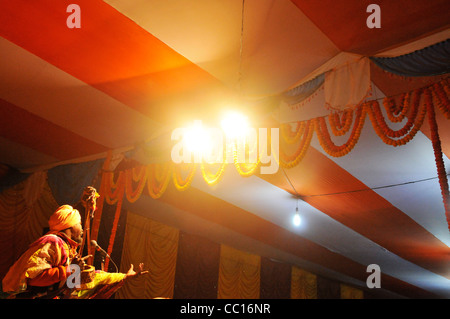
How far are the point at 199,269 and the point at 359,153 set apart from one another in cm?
489

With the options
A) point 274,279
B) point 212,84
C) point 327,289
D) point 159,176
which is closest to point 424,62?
point 212,84

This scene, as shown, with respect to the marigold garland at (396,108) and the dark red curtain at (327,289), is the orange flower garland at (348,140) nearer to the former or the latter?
the marigold garland at (396,108)

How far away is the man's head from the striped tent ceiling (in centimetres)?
140

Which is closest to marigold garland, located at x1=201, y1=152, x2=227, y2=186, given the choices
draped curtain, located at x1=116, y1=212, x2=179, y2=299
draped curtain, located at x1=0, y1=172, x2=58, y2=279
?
draped curtain, located at x1=0, y1=172, x2=58, y2=279

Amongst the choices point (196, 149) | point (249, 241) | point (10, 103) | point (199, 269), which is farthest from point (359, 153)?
point (199, 269)

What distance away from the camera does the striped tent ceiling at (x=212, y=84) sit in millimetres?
2627

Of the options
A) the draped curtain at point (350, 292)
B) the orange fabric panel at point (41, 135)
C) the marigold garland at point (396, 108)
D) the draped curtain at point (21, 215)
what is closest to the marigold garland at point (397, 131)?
the marigold garland at point (396, 108)

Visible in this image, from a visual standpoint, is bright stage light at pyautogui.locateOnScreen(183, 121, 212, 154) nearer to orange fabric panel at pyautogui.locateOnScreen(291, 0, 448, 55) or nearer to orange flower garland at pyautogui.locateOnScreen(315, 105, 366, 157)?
orange flower garland at pyautogui.locateOnScreen(315, 105, 366, 157)

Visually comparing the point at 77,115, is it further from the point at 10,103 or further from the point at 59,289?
the point at 59,289

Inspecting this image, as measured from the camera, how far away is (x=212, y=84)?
11.1 feet

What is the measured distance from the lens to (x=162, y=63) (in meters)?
3.13

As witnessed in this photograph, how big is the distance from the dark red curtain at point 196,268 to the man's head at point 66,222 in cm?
508

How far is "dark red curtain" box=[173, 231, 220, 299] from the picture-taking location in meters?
7.34
